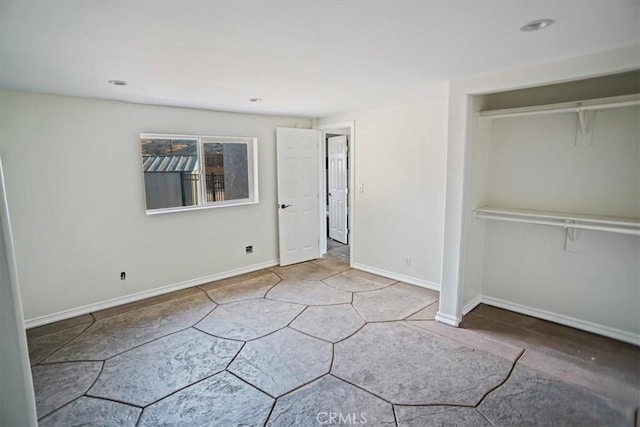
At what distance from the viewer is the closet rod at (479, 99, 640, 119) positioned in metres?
2.59

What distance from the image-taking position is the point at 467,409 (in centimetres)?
222

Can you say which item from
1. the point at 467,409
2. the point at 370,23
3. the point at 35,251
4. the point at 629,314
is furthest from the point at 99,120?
the point at 629,314

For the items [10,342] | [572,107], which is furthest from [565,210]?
[10,342]

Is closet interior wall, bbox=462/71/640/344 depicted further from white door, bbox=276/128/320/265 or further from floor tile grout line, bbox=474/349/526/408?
white door, bbox=276/128/320/265

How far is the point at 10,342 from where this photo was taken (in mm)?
851

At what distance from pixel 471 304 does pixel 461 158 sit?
64.6 inches

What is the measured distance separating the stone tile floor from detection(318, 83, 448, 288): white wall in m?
0.76

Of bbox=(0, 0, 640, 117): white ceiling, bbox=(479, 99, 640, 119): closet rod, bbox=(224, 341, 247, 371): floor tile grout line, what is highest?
bbox=(0, 0, 640, 117): white ceiling

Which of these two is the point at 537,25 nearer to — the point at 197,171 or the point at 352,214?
the point at 352,214

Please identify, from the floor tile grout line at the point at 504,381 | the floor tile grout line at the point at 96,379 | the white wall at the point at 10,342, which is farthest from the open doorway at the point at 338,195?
the white wall at the point at 10,342

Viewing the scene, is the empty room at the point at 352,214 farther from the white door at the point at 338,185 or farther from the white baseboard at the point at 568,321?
the white door at the point at 338,185

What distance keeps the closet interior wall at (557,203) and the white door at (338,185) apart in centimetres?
302

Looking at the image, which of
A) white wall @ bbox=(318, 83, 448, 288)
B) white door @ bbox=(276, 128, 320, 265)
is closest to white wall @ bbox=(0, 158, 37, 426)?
white wall @ bbox=(318, 83, 448, 288)

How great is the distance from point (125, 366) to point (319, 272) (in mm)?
2799
